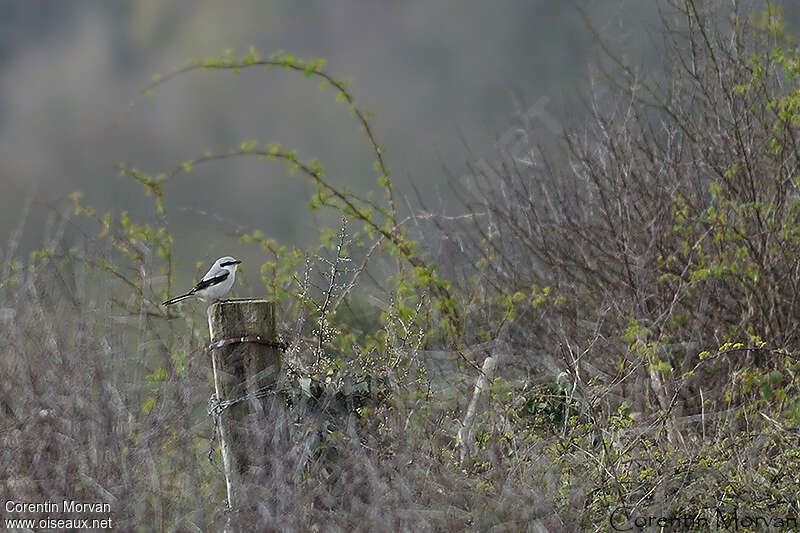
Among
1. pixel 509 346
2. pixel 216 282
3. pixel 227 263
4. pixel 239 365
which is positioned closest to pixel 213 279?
pixel 216 282

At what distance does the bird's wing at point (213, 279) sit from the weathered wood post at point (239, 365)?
2.07 feet

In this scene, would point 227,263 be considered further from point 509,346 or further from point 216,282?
point 509,346

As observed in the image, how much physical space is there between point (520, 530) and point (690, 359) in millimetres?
3283

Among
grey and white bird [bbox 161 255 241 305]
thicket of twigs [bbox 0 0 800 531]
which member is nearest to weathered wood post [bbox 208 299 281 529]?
thicket of twigs [bbox 0 0 800 531]

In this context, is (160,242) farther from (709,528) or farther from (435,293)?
(709,528)

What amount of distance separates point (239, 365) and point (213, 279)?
30.4 inches

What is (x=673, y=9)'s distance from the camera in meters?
7.48

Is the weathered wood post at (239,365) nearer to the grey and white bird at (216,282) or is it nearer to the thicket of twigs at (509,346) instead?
the thicket of twigs at (509,346)

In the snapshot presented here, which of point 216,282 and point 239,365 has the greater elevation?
point 216,282

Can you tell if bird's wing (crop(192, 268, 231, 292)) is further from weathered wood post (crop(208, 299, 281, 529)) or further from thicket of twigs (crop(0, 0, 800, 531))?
weathered wood post (crop(208, 299, 281, 529))

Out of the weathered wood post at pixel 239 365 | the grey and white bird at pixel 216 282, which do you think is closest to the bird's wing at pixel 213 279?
the grey and white bird at pixel 216 282

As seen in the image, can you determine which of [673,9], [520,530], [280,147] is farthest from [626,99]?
[520,530]

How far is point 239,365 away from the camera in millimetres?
4484

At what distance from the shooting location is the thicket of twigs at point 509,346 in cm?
409
